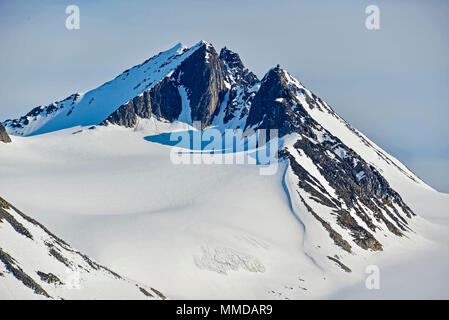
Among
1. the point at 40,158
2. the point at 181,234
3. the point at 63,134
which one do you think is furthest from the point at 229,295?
the point at 63,134

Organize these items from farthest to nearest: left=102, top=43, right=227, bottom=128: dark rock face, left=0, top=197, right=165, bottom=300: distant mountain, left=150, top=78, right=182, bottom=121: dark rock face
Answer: left=150, top=78, right=182, bottom=121: dark rock face < left=102, top=43, right=227, bottom=128: dark rock face < left=0, top=197, right=165, bottom=300: distant mountain

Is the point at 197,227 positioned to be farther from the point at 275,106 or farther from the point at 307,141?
the point at 275,106

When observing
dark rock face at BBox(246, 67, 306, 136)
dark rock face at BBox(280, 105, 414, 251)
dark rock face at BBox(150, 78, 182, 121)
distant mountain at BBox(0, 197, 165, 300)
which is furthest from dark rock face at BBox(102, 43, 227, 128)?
distant mountain at BBox(0, 197, 165, 300)

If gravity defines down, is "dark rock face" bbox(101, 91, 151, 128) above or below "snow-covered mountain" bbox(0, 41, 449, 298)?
above

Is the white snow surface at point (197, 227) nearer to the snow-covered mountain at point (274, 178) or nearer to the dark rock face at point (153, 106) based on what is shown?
the snow-covered mountain at point (274, 178)

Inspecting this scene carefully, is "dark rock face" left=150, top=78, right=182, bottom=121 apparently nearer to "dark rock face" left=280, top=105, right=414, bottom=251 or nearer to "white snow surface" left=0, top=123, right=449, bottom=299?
"white snow surface" left=0, top=123, right=449, bottom=299
